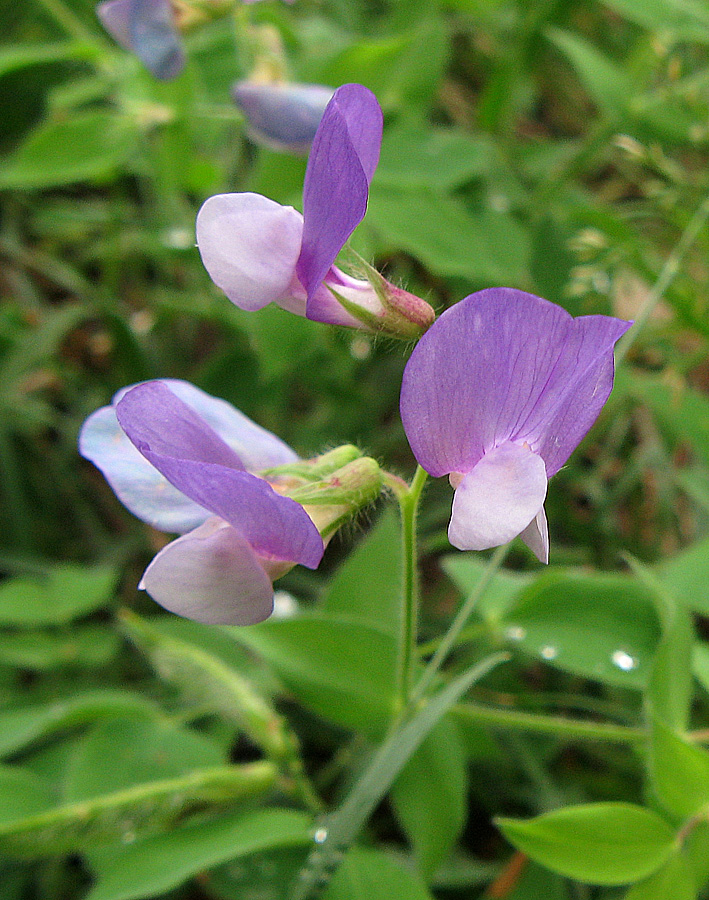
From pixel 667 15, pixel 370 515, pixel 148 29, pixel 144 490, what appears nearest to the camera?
pixel 144 490

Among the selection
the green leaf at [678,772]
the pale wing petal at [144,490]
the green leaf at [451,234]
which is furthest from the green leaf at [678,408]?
the pale wing petal at [144,490]

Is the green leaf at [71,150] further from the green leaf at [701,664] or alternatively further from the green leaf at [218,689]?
the green leaf at [701,664]

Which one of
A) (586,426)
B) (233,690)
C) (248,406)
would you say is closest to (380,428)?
(248,406)

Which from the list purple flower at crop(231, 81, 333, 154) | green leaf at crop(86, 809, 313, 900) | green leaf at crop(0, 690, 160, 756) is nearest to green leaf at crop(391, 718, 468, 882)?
green leaf at crop(86, 809, 313, 900)

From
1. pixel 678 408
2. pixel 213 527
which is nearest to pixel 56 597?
pixel 213 527

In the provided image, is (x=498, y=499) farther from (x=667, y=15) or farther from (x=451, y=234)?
(x=667, y=15)
